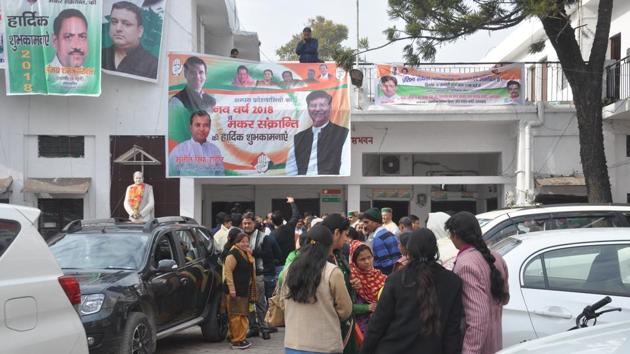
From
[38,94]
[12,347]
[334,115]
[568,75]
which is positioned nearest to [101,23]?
[38,94]

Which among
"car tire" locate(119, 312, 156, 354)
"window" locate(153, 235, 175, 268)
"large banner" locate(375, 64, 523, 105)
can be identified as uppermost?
"large banner" locate(375, 64, 523, 105)

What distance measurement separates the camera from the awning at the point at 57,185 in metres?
17.7

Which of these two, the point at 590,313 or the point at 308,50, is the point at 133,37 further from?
the point at 590,313

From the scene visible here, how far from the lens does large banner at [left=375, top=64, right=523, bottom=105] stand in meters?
18.4

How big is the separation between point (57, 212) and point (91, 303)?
11796 mm

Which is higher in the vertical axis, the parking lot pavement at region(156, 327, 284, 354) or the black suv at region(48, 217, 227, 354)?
the black suv at region(48, 217, 227, 354)

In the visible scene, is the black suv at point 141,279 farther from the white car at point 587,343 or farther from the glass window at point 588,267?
the white car at point 587,343

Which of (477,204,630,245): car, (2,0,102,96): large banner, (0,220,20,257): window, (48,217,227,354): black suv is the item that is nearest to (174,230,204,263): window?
(48,217,227,354): black suv

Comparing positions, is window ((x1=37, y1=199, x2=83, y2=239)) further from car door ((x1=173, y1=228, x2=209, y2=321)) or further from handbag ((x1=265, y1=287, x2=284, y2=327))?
handbag ((x1=265, y1=287, x2=284, y2=327))

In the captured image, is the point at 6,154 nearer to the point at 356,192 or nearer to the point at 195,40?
the point at 195,40

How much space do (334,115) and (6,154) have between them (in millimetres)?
8196

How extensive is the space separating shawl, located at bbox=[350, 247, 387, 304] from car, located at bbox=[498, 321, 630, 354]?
6.49ft

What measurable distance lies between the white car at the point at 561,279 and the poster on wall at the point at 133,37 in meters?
13.8

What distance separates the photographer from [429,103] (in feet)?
60.7
